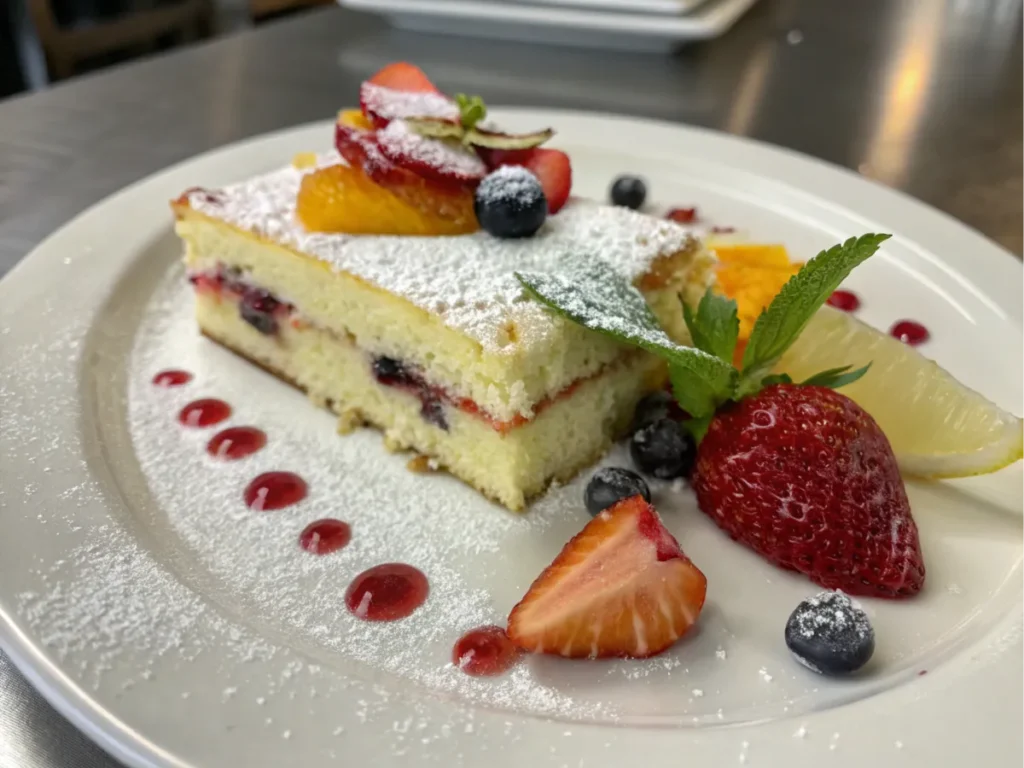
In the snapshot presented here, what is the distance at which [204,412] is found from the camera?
2.03m

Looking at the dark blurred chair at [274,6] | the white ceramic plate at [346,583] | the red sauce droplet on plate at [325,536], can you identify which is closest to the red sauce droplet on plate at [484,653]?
the white ceramic plate at [346,583]

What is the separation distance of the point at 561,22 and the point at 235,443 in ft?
9.19

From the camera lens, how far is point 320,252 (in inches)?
76.6

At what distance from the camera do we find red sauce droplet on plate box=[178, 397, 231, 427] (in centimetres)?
200

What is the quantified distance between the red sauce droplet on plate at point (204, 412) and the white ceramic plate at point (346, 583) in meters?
0.04

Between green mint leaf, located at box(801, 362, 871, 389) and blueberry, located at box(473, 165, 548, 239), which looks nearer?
green mint leaf, located at box(801, 362, 871, 389)

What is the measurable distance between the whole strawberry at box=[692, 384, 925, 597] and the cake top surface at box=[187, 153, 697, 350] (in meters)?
0.45

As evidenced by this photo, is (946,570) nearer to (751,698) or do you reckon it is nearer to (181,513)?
(751,698)

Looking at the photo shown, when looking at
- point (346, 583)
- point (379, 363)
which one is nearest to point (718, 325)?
point (379, 363)

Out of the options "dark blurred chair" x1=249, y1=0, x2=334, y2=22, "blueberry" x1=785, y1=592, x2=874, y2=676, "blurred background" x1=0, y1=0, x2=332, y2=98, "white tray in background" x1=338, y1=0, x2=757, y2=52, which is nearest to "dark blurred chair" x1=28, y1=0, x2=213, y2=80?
"blurred background" x1=0, y1=0, x2=332, y2=98

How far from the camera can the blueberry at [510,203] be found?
1897 millimetres

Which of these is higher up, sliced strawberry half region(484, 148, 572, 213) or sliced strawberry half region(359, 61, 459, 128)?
sliced strawberry half region(359, 61, 459, 128)

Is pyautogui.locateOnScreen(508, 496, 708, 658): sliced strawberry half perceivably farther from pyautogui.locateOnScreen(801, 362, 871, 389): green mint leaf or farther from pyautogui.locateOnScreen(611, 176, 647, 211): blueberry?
pyautogui.locateOnScreen(611, 176, 647, 211): blueberry

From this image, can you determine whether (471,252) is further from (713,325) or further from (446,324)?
(713,325)
